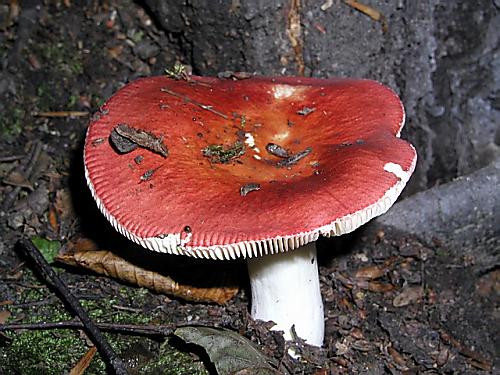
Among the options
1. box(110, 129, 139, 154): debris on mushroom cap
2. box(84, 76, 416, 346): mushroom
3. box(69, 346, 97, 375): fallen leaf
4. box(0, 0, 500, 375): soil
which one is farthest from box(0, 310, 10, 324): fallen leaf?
box(110, 129, 139, 154): debris on mushroom cap

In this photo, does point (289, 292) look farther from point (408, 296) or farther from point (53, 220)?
point (53, 220)

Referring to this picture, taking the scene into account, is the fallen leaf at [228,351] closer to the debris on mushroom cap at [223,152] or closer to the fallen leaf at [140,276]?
the fallen leaf at [140,276]

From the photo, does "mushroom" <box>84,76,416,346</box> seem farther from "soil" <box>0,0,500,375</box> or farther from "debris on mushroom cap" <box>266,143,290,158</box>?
"soil" <box>0,0,500,375</box>

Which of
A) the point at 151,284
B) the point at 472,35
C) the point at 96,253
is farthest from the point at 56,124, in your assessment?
the point at 472,35

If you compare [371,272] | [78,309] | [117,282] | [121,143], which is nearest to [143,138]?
[121,143]

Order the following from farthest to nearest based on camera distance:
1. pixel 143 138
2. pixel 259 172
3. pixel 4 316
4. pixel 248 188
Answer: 1. pixel 4 316
2. pixel 259 172
3. pixel 143 138
4. pixel 248 188

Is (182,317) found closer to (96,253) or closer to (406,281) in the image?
(96,253)
